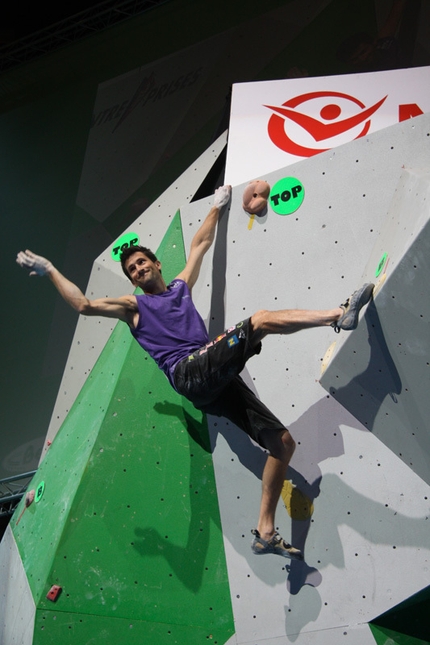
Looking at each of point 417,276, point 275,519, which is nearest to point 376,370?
point 417,276

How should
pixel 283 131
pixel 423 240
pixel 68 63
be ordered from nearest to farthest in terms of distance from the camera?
pixel 423 240, pixel 283 131, pixel 68 63

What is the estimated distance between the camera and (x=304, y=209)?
327 centimetres

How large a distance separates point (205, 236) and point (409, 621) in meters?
1.97

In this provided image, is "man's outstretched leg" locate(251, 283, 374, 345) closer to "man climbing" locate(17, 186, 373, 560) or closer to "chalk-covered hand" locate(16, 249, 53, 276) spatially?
"man climbing" locate(17, 186, 373, 560)

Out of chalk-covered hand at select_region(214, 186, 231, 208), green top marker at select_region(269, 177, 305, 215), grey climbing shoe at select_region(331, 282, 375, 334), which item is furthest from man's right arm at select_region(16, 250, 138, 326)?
grey climbing shoe at select_region(331, 282, 375, 334)

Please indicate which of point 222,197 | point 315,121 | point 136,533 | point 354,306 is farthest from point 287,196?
point 136,533

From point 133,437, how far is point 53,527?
0.57 m

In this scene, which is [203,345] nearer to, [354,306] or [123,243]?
[354,306]

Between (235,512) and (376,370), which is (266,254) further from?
(235,512)

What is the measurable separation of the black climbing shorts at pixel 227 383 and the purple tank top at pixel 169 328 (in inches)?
4.3

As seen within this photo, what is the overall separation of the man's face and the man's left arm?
159 millimetres

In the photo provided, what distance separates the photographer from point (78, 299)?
2.98 m

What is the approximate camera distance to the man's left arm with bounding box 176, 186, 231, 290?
11.3 ft

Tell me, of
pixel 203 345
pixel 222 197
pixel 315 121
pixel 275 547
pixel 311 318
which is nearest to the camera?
pixel 311 318
